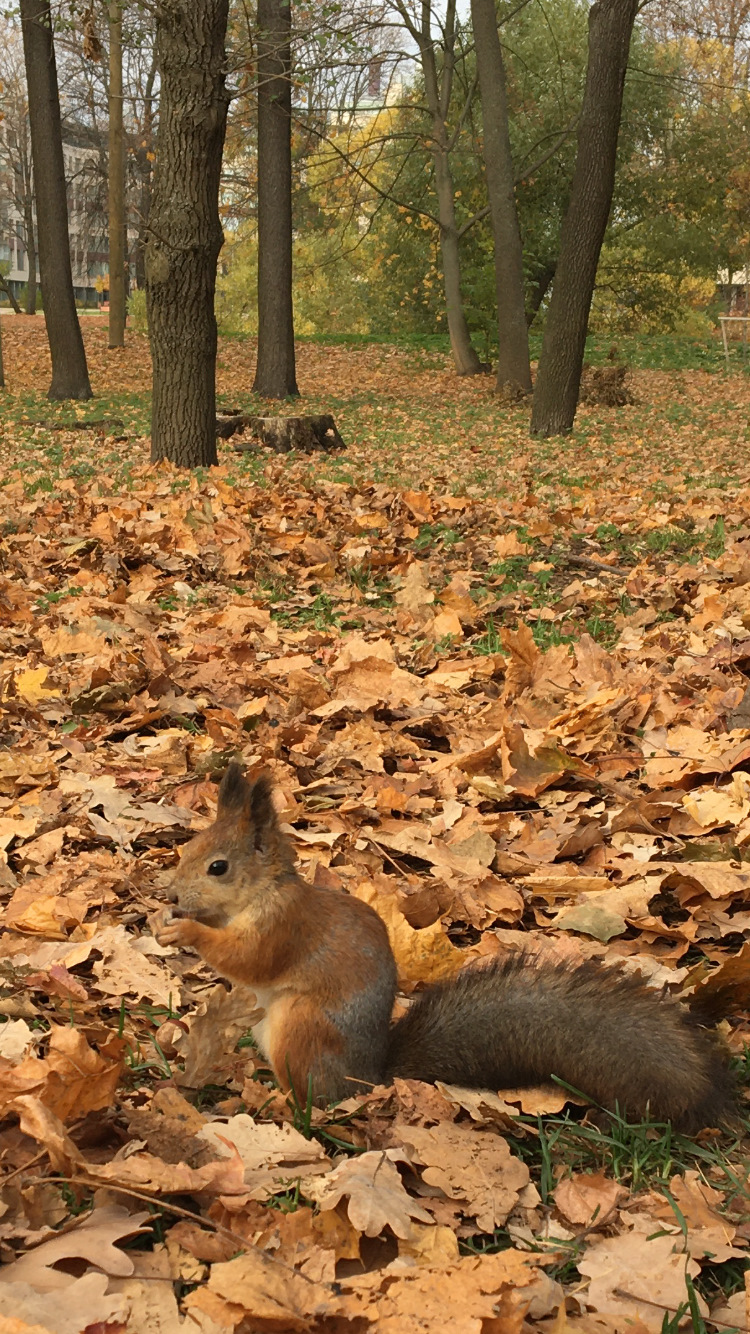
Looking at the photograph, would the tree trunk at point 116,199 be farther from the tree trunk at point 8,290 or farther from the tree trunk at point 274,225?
the tree trunk at point 274,225

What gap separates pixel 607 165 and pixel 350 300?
→ 91.0ft

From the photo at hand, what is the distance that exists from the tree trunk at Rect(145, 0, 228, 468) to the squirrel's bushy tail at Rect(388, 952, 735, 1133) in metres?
8.43

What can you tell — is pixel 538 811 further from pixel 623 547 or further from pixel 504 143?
pixel 504 143

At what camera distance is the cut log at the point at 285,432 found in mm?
13387

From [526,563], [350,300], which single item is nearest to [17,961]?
[526,563]

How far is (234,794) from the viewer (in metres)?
2.31

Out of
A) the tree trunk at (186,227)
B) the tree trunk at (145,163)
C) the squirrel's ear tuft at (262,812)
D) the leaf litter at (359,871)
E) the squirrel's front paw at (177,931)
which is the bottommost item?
the leaf litter at (359,871)

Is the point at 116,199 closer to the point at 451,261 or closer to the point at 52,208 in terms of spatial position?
the point at 451,261

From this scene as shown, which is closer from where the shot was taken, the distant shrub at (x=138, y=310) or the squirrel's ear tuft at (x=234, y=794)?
the squirrel's ear tuft at (x=234, y=794)

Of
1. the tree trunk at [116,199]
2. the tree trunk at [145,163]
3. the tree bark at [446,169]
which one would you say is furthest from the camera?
the tree trunk at [116,199]

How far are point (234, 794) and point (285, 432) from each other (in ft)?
37.8

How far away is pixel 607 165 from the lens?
46.6ft

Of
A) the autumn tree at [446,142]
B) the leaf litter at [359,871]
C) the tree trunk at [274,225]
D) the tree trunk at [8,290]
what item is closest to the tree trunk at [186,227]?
the leaf litter at [359,871]

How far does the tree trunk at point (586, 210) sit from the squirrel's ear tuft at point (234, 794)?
525 inches
